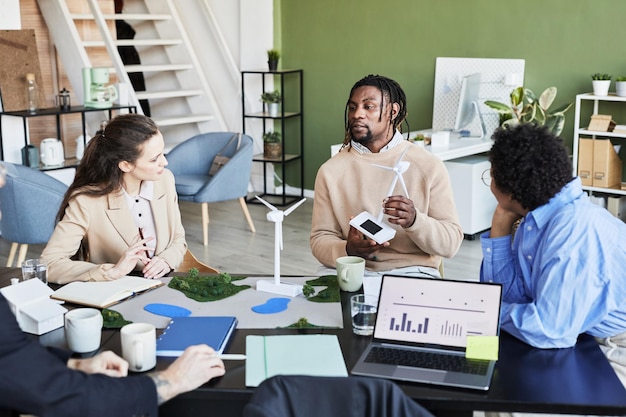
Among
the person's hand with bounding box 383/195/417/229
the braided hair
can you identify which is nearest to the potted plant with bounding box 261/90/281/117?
the braided hair

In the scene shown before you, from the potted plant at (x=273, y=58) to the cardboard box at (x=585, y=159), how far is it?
270cm

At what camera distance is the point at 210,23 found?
288 inches

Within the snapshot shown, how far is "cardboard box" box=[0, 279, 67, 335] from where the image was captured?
2.12 metres

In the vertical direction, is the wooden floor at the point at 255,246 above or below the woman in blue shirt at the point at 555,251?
below

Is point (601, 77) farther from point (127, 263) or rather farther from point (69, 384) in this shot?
point (69, 384)

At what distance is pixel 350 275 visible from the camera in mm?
2381

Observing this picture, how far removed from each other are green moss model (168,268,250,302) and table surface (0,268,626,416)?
1.11 feet

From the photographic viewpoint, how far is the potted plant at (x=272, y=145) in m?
7.10

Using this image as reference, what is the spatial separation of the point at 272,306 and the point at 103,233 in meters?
0.86

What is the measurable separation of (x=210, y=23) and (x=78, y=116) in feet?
4.72

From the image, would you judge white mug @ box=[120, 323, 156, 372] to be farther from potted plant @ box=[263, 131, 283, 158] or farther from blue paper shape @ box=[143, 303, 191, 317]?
potted plant @ box=[263, 131, 283, 158]

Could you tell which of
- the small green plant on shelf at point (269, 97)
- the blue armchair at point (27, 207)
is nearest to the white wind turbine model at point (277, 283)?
the blue armchair at point (27, 207)

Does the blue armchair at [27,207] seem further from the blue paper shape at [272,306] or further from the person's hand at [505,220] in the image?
the person's hand at [505,220]

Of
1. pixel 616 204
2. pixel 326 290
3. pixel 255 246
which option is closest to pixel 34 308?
pixel 326 290
